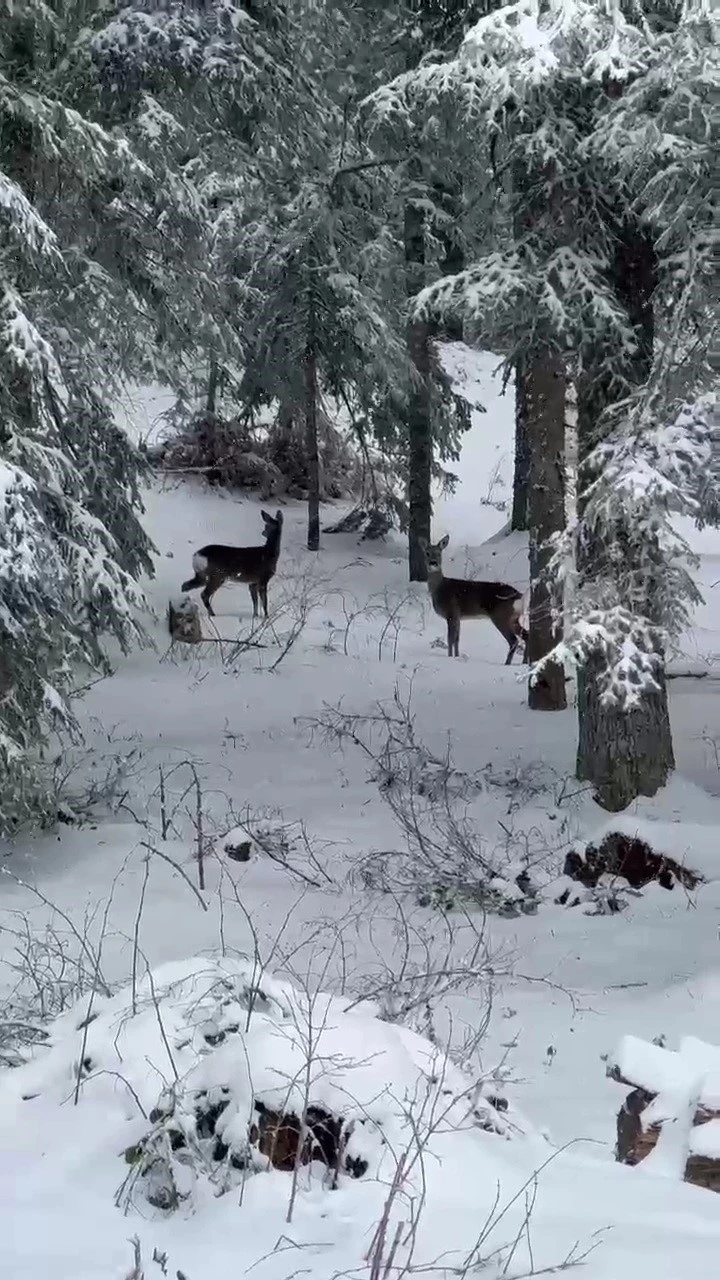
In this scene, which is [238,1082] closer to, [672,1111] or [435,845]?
[672,1111]

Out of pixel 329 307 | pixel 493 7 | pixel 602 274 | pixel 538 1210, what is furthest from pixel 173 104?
pixel 329 307

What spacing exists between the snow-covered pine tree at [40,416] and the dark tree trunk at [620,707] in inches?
127

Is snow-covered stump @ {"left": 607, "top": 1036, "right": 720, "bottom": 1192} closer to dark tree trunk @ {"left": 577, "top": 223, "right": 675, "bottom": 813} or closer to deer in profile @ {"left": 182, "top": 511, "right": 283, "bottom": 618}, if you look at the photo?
dark tree trunk @ {"left": 577, "top": 223, "right": 675, "bottom": 813}

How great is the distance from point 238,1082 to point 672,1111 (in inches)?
52.6

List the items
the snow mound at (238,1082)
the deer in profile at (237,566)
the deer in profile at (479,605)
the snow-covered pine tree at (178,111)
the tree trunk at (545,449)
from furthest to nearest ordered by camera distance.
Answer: the deer in profile at (237,566) < the deer in profile at (479,605) < the tree trunk at (545,449) < the snow-covered pine tree at (178,111) < the snow mound at (238,1082)

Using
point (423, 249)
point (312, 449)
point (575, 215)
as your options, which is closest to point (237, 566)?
point (312, 449)

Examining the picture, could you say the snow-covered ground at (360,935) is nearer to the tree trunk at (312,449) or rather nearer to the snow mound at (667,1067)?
the snow mound at (667,1067)

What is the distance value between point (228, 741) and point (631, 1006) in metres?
6.09

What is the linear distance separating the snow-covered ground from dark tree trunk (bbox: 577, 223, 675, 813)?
231mm

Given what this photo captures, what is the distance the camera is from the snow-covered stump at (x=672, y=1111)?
377 centimetres

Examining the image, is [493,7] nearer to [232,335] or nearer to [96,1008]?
[232,335]

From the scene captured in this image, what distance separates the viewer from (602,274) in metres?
8.91

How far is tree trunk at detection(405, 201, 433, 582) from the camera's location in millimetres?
Result: 18500

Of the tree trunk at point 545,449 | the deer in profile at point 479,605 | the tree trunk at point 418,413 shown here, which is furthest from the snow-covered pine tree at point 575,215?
the tree trunk at point 418,413
